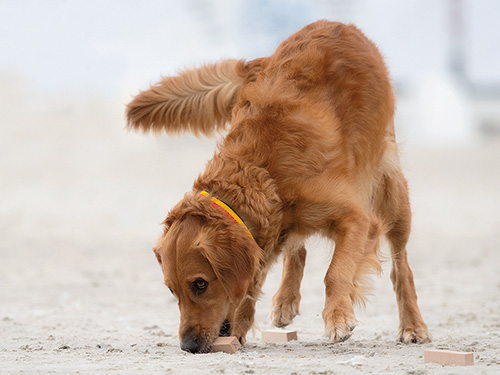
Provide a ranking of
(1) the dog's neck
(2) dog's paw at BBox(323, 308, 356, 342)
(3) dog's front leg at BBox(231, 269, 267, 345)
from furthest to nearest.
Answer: (3) dog's front leg at BBox(231, 269, 267, 345) → (1) the dog's neck → (2) dog's paw at BBox(323, 308, 356, 342)

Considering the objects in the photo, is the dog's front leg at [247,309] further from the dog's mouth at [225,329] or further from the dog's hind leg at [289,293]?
the dog's hind leg at [289,293]

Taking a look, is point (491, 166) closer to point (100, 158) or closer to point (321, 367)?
point (100, 158)

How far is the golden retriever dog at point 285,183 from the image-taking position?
3.75 metres

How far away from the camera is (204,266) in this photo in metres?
3.71

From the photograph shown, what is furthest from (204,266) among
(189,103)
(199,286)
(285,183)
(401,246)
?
(401,246)

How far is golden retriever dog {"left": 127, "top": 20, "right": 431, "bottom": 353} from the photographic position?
12.3ft

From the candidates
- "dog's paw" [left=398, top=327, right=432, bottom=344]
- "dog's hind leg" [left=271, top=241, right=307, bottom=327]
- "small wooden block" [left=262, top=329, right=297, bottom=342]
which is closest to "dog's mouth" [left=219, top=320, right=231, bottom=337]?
"small wooden block" [left=262, top=329, right=297, bottom=342]

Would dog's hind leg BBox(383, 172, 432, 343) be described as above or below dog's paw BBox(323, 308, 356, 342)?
above

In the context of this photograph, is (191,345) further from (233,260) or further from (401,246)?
(401,246)

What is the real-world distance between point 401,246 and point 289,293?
841mm

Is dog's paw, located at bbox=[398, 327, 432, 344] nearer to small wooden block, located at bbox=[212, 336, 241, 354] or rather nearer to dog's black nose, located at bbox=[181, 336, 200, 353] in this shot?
small wooden block, located at bbox=[212, 336, 241, 354]

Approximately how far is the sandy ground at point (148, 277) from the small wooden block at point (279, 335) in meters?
0.10

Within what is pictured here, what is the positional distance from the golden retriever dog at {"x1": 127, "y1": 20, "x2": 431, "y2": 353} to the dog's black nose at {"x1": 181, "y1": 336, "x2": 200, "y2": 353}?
1 centimetres

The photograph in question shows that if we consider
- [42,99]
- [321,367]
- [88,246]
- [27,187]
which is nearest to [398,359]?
[321,367]
